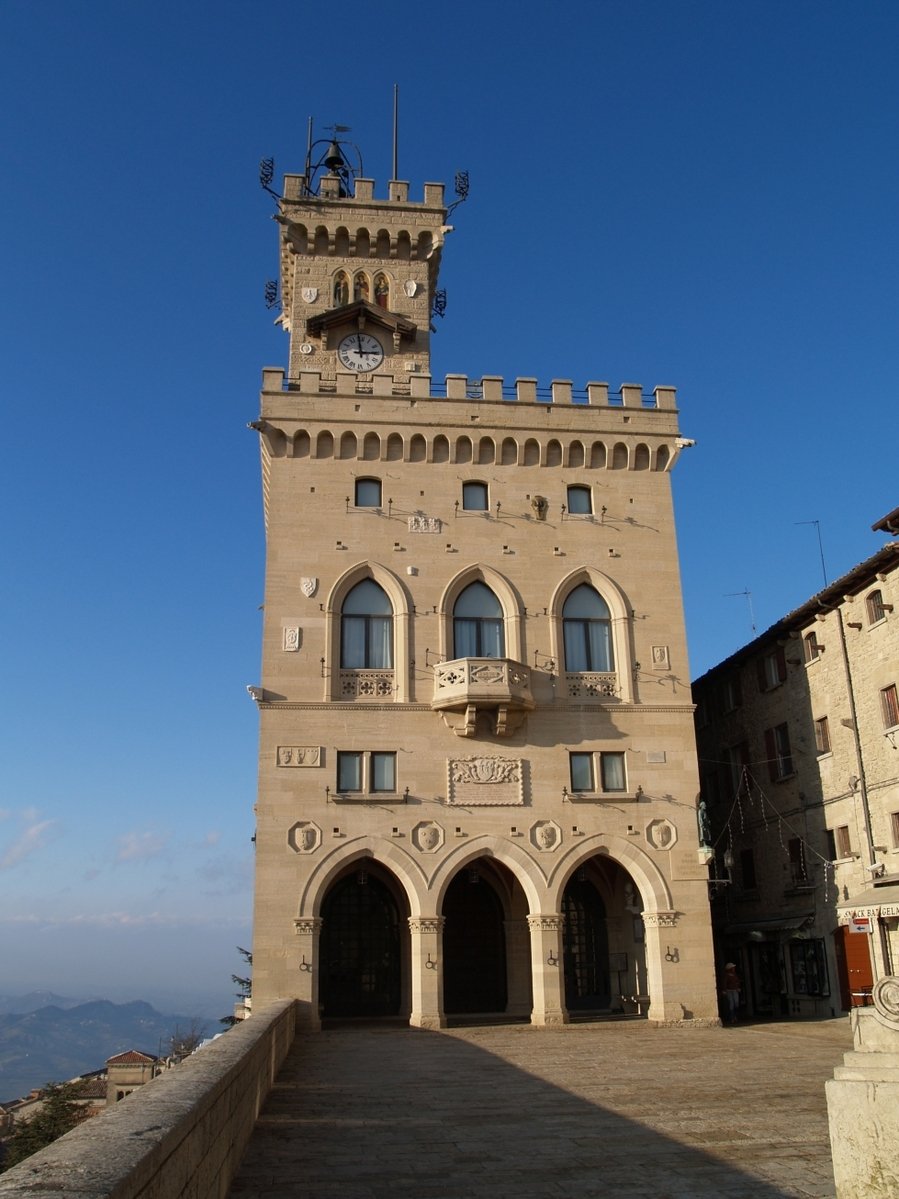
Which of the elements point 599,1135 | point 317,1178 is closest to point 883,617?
point 599,1135

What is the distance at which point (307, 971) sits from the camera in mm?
27750

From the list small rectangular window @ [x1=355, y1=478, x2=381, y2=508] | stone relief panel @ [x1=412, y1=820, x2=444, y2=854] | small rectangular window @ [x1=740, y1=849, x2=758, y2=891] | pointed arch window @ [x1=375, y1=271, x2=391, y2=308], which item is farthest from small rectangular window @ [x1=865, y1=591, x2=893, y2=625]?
pointed arch window @ [x1=375, y1=271, x2=391, y2=308]

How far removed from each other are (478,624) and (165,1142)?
84.5ft

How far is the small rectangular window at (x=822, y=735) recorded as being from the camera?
103ft

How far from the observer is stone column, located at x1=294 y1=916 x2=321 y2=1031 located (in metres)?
27.2

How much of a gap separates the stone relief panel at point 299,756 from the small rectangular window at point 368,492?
7.69 m

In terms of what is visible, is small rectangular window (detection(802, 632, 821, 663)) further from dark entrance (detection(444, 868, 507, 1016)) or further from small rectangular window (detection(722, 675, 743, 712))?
dark entrance (detection(444, 868, 507, 1016))

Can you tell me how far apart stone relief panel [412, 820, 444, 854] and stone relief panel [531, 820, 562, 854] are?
2.64 m

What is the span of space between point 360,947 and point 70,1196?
2895 cm

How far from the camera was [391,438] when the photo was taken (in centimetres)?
3259

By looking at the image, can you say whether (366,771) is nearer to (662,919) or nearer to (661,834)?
(661,834)

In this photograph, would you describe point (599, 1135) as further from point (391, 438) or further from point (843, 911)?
point (391, 438)

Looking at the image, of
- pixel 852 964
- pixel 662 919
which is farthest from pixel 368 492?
pixel 852 964

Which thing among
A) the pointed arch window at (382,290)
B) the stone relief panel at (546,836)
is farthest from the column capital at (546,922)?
the pointed arch window at (382,290)
